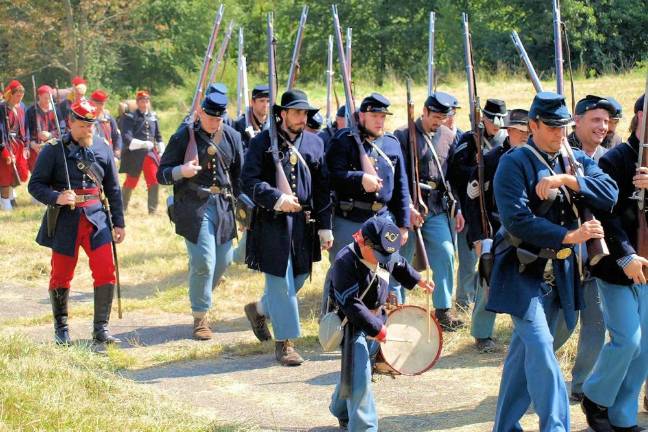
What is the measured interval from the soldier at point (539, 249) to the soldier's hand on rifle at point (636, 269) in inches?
11.6

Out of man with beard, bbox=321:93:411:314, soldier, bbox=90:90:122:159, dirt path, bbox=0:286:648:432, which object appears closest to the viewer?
dirt path, bbox=0:286:648:432

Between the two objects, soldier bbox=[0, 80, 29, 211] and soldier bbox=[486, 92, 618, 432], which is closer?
soldier bbox=[486, 92, 618, 432]

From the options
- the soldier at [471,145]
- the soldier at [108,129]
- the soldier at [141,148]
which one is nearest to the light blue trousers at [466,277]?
the soldier at [471,145]

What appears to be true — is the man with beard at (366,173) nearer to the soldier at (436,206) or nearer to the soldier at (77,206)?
the soldier at (436,206)

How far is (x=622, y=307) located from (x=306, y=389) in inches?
99.3

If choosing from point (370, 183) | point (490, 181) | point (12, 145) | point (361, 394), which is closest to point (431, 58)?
point (370, 183)

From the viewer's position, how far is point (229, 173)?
10016mm

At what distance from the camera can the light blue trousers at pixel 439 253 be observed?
9.48m

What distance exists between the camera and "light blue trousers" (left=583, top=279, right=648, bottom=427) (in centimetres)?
633

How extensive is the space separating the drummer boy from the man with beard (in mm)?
2134

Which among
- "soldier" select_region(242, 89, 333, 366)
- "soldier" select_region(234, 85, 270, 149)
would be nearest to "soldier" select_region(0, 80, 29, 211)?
"soldier" select_region(234, 85, 270, 149)

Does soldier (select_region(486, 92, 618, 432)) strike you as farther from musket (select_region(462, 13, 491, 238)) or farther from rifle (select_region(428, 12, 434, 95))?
rifle (select_region(428, 12, 434, 95))

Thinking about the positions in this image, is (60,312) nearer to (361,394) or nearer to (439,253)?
(439,253)

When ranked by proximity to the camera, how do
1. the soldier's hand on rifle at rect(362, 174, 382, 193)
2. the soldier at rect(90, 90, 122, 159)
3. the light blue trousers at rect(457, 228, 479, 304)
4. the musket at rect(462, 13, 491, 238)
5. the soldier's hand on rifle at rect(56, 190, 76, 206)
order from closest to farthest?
the musket at rect(462, 13, 491, 238)
the soldier's hand on rifle at rect(362, 174, 382, 193)
the soldier's hand on rifle at rect(56, 190, 76, 206)
the light blue trousers at rect(457, 228, 479, 304)
the soldier at rect(90, 90, 122, 159)
